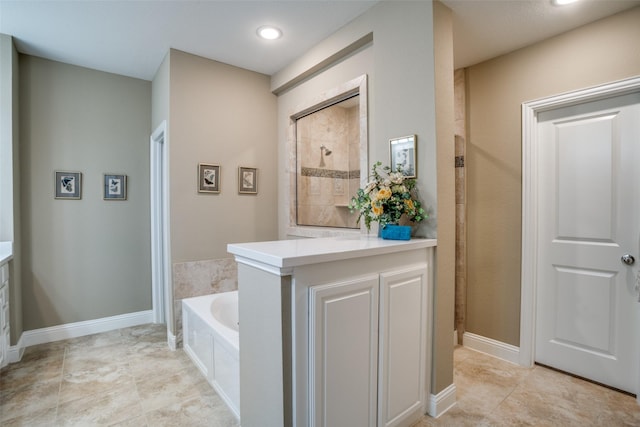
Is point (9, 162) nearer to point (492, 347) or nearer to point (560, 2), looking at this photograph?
point (560, 2)

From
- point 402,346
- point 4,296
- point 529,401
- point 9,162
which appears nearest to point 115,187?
point 9,162

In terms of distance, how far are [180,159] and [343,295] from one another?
2.11 m

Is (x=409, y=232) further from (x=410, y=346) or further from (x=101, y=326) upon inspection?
(x=101, y=326)

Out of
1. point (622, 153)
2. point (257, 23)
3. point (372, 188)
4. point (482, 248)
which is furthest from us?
point (482, 248)

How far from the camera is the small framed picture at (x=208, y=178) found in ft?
9.58

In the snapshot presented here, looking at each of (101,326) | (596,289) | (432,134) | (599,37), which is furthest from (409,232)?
(101,326)

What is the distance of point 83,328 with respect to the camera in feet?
10.2

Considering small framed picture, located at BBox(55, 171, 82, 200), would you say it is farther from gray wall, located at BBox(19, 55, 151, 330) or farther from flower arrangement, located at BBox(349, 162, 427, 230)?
flower arrangement, located at BBox(349, 162, 427, 230)

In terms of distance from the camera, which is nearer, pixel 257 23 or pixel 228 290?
pixel 257 23

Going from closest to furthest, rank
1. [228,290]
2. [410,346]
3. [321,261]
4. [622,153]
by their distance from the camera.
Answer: [321,261], [410,346], [622,153], [228,290]

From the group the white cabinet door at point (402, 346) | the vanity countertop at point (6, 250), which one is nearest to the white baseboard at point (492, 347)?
the white cabinet door at point (402, 346)

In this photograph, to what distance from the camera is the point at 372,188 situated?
1949 millimetres

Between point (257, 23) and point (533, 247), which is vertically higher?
point (257, 23)

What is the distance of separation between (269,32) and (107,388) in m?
2.86
